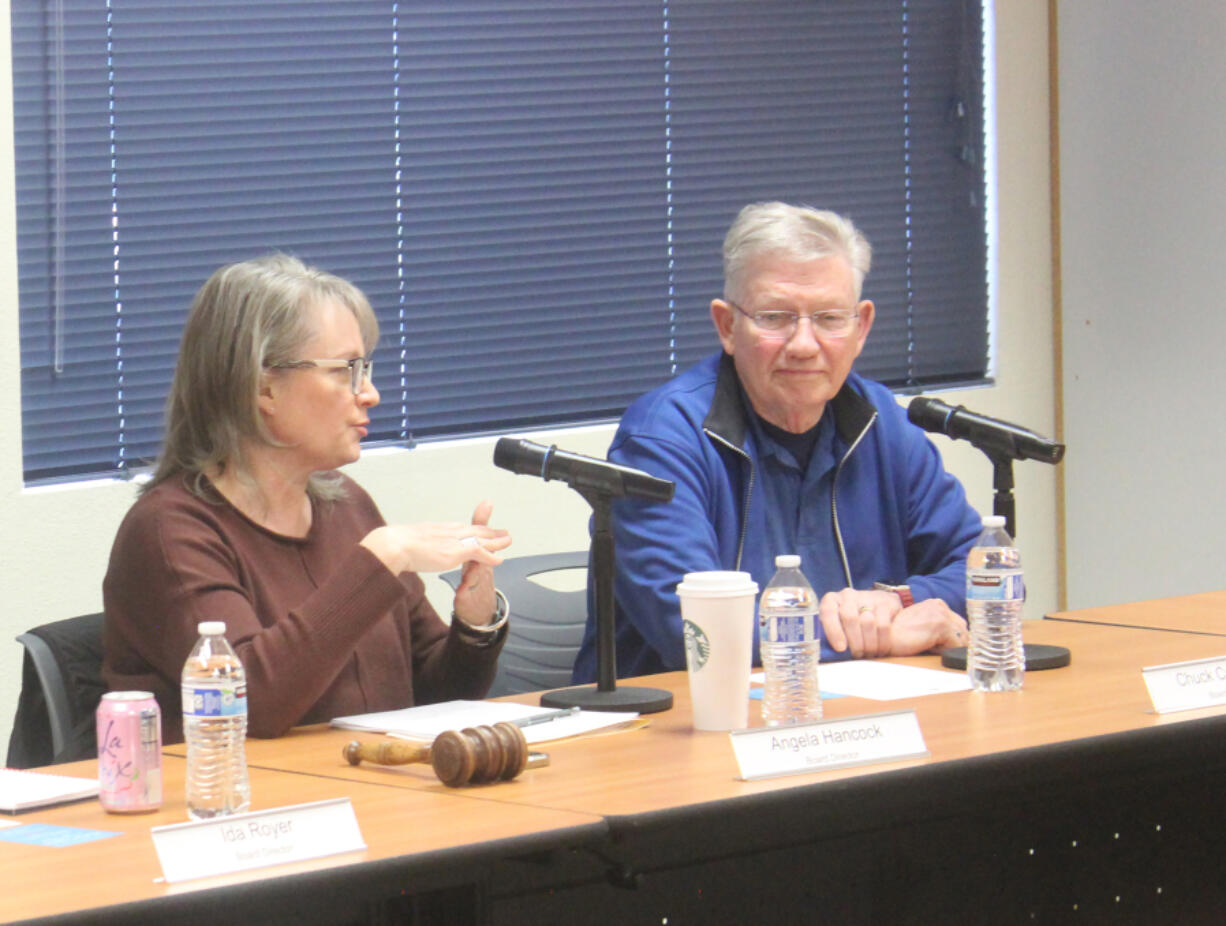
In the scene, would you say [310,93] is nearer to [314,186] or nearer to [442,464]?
[314,186]

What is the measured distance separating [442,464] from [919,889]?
1.65 metres

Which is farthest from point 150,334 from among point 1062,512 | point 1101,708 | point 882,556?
point 1062,512

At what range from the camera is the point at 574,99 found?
144 inches

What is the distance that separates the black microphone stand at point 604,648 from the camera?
2.02 meters

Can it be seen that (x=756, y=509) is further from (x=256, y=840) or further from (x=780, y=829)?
(x=256, y=840)

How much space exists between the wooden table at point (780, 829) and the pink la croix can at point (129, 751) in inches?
1.2

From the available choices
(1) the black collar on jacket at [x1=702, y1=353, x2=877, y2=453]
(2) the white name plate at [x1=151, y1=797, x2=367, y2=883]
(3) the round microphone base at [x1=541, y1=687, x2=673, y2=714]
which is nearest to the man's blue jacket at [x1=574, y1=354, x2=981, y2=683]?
(1) the black collar on jacket at [x1=702, y1=353, x2=877, y2=453]

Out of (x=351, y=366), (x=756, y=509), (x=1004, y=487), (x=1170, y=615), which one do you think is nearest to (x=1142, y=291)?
(x=1170, y=615)

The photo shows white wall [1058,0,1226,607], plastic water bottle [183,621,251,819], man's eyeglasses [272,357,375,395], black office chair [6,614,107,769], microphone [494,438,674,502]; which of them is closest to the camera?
plastic water bottle [183,621,251,819]

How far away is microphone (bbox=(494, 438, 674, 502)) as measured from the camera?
2.01m

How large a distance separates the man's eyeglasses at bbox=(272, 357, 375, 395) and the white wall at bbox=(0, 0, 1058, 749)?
93 cm

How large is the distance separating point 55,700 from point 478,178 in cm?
172

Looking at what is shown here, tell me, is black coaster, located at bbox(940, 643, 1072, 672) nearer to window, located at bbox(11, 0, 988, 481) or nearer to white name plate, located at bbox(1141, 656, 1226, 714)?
white name plate, located at bbox(1141, 656, 1226, 714)

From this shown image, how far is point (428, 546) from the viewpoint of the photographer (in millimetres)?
2059
